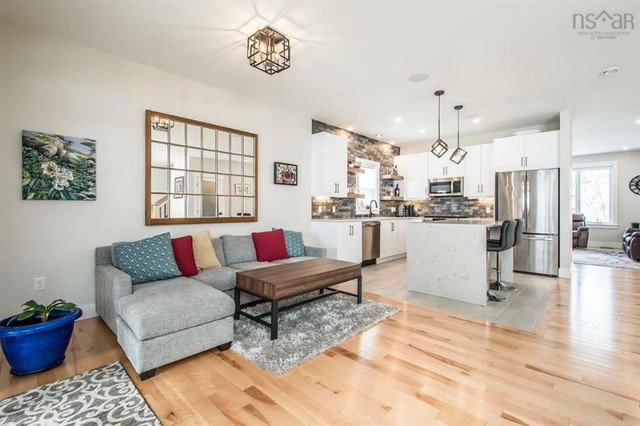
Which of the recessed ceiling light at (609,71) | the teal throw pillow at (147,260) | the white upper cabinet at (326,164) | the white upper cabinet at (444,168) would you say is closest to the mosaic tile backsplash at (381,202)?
the white upper cabinet at (326,164)

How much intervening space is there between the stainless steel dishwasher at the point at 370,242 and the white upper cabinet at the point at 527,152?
2.53 meters

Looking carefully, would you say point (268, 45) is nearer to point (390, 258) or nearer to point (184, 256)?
point (184, 256)

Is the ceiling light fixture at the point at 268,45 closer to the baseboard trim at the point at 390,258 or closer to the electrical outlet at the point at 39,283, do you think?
the electrical outlet at the point at 39,283

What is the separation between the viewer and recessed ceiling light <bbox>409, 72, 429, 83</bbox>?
11.8 ft

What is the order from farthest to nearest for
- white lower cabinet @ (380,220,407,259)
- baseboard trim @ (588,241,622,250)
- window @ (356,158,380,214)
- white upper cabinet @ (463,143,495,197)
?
baseboard trim @ (588,241,622,250), window @ (356,158,380,214), white lower cabinet @ (380,220,407,259), white upper cabinet @ (463,143,495,197)

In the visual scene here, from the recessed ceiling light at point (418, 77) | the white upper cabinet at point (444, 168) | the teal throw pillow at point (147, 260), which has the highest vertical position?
the recessed ceiling light at point (418, 77)

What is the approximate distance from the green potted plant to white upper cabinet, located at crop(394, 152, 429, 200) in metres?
6.41

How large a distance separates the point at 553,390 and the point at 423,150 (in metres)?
6.18

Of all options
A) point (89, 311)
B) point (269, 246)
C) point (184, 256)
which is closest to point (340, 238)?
point (269, 246)

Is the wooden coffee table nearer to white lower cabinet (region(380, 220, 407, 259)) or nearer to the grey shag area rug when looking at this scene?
the grey shag area rug

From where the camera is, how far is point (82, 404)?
1724mm

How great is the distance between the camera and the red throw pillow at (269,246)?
3.95 metres

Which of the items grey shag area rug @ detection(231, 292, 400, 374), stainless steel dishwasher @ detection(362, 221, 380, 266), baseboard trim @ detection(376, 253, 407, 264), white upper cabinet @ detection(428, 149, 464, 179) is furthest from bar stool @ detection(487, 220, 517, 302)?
white upper cabinet @ detection(428, 149, 464, 179)

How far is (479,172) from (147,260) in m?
5.96
